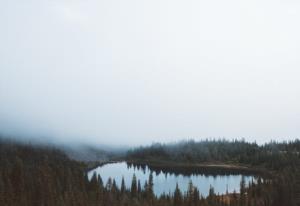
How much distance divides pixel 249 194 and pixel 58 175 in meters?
87.3

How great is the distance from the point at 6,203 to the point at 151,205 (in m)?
51.9

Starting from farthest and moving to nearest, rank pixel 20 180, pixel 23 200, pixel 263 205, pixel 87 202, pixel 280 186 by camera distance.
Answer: pixel 280 186 < pixel 263 205 < pixel 20 180 < pixel 87 202 < pixel 23 200

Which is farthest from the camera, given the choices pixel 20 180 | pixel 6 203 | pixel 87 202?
pixel 20 180

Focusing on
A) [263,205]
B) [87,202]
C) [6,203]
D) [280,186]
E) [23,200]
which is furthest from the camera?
[280,186]

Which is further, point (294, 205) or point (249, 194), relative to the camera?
point (249, 194)

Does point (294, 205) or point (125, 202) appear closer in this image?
point (125, 202)

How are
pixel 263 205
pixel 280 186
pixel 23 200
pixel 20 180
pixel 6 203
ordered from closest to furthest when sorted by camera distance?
pixel 6 203 → pixel 23 200 → pixel 20 180 → pixel 263 205 → pixel 280 186

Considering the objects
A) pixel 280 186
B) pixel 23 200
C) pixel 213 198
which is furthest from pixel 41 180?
pixel 280 186

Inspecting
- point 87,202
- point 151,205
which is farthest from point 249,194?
point 87,202

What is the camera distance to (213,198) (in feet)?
570

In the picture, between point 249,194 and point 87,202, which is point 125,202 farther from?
point 249,194

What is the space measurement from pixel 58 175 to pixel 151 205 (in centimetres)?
6122

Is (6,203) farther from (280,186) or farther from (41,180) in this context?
(280,186)

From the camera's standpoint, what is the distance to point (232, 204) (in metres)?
168
